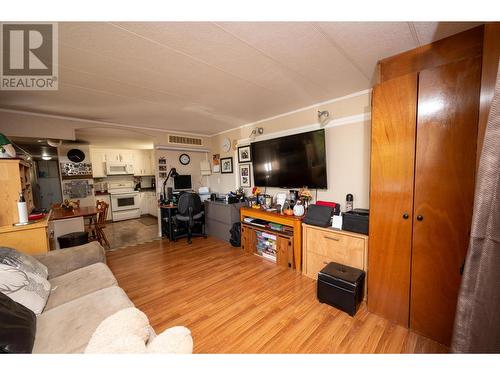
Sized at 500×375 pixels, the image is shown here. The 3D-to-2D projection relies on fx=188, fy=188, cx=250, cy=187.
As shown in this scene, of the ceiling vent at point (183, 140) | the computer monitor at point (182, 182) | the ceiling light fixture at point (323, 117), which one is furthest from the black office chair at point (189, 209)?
the ceiling light fixture at point (323, 117)

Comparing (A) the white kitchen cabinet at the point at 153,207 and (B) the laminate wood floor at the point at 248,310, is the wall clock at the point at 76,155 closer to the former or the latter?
(A) the white kitchen cabinet at the point at 153,207

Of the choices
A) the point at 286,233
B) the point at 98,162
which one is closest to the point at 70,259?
the point at 286,233

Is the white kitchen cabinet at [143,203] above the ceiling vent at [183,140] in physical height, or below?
below

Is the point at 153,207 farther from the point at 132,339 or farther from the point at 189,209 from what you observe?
the point at 132,339

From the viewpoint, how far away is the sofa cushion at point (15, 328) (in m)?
0.77

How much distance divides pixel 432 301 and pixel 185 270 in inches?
99.0

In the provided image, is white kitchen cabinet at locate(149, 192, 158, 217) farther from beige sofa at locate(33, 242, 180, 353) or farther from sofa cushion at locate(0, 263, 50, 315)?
sofa cushion at locate(0, 263, 50, 315)

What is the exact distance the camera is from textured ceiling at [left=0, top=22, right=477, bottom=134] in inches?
49.1

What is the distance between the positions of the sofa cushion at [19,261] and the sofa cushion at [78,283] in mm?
139

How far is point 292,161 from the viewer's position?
2.78 m

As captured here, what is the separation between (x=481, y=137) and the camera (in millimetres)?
1045
